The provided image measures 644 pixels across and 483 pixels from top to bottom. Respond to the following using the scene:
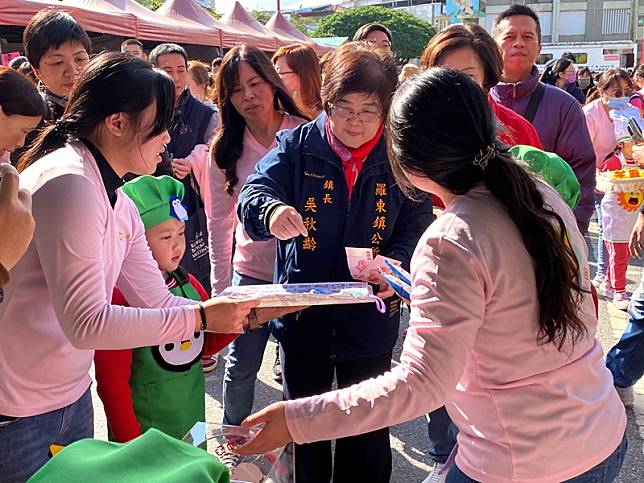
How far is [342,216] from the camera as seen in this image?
197 cm

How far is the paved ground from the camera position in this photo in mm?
2559

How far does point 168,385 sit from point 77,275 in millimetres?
698

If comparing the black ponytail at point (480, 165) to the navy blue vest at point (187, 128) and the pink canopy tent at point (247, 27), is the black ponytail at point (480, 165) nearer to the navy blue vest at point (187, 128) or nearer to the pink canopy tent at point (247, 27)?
the navy blue vest at point (187, 128)

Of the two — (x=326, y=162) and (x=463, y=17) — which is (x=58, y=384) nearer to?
(x=326, y=162)

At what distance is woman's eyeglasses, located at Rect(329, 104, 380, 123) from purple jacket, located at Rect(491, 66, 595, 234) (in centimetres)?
116

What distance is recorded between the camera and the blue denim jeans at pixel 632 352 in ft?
9.46

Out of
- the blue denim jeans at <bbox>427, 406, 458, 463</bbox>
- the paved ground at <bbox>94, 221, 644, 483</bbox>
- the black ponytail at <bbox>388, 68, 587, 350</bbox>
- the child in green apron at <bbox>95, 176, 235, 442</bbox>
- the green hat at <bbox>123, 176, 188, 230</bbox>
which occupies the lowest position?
the paved ground at <bbox>94, 221, 644, 483</bbox>

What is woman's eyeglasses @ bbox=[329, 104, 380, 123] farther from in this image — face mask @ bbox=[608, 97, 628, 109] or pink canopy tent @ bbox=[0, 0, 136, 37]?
pink canopy tent @ bbox=[0, 0, 136, 37]

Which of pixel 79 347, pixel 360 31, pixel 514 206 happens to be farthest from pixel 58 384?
pixel 360 31

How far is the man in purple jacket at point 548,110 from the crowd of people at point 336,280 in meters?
0.37

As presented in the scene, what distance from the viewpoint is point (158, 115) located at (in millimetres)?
1536

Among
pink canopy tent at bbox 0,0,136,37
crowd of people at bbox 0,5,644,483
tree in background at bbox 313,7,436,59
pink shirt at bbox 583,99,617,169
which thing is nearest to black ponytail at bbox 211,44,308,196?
crowd of people at bbox 0,5,644,483

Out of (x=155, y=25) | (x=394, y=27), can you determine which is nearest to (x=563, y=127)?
(x=155, y=25)

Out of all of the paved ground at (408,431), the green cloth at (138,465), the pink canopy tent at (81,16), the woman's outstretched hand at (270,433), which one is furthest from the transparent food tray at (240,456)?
the pink canopy tent at (81,16)
